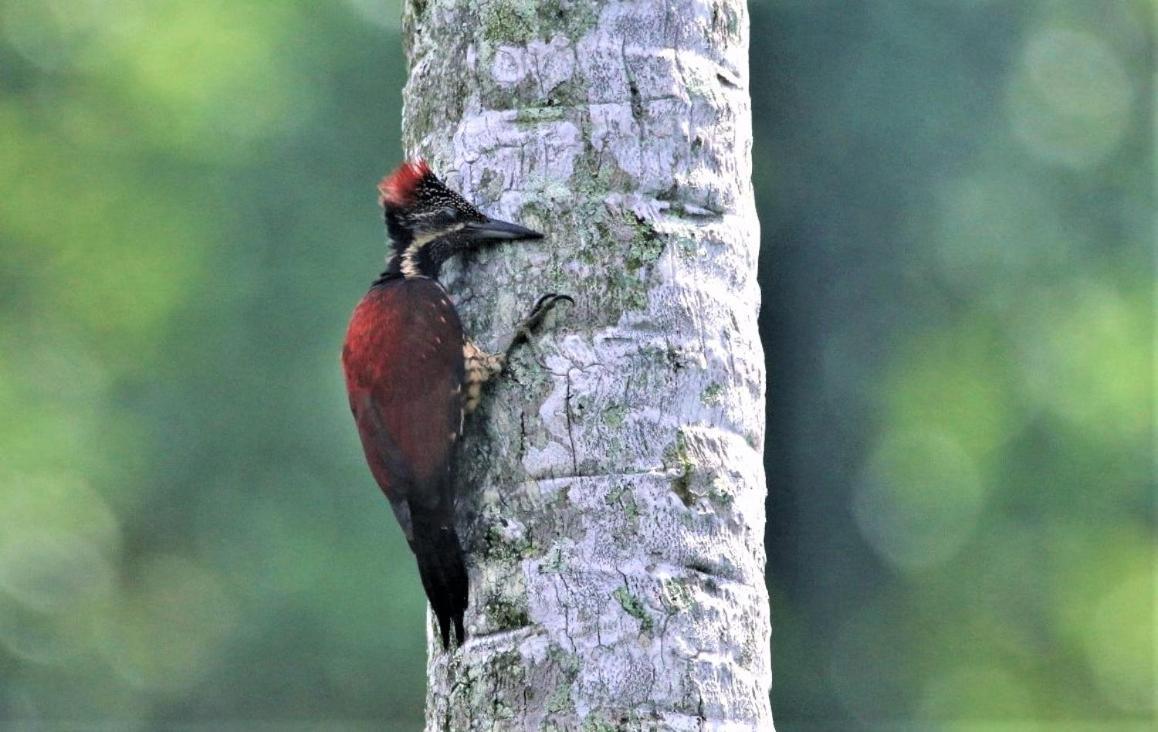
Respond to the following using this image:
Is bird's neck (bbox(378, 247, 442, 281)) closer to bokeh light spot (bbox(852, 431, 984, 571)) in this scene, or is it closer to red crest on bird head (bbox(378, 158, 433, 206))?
red crest on bird head (bbox(378, 158, 433, 206))

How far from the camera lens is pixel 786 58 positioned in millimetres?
14633

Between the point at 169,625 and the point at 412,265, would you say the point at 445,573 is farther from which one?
the point at 169,625

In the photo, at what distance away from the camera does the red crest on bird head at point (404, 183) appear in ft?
14.6

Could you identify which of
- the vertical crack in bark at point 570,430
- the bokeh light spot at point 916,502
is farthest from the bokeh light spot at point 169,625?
the vertical crack in bark at point 570,430

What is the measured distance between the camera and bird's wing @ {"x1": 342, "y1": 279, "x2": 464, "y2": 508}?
4.27m

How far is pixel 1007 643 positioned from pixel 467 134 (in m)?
11.0

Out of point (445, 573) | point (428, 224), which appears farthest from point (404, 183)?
point (445, 573)

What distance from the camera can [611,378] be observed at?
4.02m

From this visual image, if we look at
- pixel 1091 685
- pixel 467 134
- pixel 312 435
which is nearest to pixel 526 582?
pixel 467 134

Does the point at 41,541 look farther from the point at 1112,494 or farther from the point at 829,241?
the point at 1112,494

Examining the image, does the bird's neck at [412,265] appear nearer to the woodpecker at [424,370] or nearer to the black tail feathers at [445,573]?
the woodpecker at [424,370]

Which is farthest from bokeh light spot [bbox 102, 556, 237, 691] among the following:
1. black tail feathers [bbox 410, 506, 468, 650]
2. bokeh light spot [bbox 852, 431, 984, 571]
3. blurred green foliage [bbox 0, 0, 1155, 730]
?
black tail feathers [bbox 410, 506, 468, 650]

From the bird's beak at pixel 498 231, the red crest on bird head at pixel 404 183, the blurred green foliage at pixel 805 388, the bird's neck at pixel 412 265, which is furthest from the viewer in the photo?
the blurred green foliage at pixel 805 388

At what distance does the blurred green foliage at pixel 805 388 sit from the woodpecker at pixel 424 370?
9.11 meters
